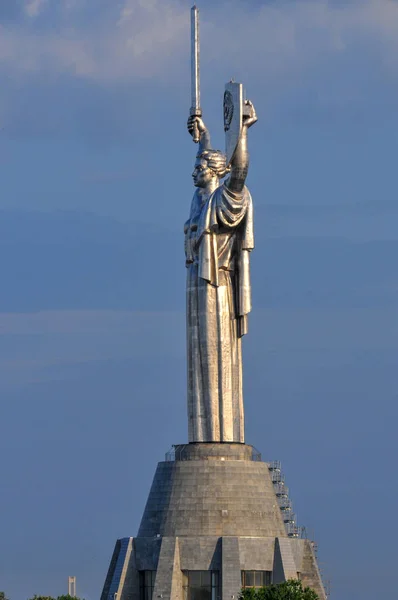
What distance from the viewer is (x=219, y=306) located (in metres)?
65.1

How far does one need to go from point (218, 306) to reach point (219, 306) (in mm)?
33

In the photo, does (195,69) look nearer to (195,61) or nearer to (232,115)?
(195,61)

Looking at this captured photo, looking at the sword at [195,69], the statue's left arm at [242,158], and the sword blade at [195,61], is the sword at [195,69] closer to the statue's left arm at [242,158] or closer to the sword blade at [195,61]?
the sword blade at [195,61]

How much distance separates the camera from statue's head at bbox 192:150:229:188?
2606 inches

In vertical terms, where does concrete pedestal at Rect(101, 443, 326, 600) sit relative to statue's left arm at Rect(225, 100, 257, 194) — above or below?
below

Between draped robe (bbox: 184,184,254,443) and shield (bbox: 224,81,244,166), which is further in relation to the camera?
draped robe (bbox: 184,184,254,443)

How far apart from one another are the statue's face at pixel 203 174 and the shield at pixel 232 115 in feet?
7.22

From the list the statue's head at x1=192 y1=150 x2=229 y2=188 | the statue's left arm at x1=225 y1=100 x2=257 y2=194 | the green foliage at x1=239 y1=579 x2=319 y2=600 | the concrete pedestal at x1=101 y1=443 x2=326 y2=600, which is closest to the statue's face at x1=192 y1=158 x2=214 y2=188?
the statue's head at x1=192 y1=150 x2=229 y2=188

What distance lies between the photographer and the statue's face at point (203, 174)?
66125mm

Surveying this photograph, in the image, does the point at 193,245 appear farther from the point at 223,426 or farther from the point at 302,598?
the point at 302,598

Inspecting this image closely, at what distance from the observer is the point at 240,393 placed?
65.5 metres

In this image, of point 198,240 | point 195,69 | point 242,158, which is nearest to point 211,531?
point 198,240

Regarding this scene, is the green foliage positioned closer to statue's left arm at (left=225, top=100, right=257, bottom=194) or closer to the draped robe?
the draped robe

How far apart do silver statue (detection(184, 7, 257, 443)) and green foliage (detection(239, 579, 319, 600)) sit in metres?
6.39
